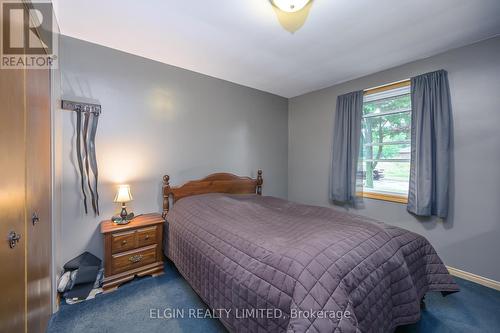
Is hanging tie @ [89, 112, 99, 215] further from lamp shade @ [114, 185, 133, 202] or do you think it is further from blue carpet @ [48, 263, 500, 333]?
blue carpet @ [48, 263, 500, 333]

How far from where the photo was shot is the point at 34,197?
1.24m

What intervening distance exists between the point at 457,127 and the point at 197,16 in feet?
9.60

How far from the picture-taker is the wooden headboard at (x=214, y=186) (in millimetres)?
2634

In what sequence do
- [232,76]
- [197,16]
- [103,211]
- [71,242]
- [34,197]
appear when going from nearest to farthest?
1. [34,197]
2. [197,16]
3. [71,242]
4. [103,211]
5. [232,76]

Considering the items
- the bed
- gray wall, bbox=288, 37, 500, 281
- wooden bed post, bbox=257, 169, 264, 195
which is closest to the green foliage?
gray wall, bbox=288, 37, 500, 281

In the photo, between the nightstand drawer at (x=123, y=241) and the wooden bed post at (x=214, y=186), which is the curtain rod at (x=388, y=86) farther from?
the nightstand drawer at (x=123, y=241)

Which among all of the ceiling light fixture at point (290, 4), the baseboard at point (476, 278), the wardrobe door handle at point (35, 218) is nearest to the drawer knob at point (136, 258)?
the wardrobe door handle at point (35, 218)

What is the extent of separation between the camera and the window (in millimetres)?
2727

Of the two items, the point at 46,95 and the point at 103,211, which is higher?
the point at 46,95

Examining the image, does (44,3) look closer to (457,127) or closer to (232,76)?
(232,76)

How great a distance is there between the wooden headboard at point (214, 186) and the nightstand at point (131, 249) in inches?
13.6

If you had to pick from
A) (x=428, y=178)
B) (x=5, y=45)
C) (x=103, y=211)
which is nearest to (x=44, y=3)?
(x=5, y=45)

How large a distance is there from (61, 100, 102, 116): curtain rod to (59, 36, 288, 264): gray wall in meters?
0.08

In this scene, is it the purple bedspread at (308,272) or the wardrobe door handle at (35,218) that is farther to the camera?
the wardrobe door handle at (35,218)
